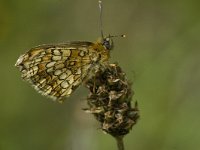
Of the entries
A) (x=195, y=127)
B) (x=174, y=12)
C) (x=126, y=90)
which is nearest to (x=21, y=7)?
(x=174, y=12)

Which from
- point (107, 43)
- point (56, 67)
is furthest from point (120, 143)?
point (56, 67)

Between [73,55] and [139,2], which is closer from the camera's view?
[73,55]

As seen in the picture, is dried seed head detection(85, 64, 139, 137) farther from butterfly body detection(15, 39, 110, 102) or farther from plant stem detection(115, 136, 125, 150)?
butterfly body detection(15, 39, 110, 102)

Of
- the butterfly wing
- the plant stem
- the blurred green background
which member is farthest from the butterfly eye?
the plant stem

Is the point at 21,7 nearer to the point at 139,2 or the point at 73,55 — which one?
the point at 139,2

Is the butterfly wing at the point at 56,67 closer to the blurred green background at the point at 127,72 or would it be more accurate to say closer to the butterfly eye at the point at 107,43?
the butterfly eye at the point at 107,43

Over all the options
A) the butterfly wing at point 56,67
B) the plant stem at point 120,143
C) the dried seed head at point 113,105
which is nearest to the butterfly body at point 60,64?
the butterfly wing at point 56,67

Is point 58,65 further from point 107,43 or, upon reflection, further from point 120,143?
point 120,143
